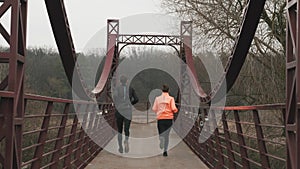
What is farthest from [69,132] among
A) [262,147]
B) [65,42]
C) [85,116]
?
[262,147]

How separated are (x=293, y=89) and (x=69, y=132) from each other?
5640 mm

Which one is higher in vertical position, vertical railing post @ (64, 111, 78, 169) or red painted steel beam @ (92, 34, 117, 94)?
red painted steel beam @ (92, 34, 117, 94)

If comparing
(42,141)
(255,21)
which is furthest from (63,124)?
(255,21)

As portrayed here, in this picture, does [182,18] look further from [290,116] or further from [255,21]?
[290,116]

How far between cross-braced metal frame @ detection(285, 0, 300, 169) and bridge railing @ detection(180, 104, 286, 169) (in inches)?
Result: 9.1

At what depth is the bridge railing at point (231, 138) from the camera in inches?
180

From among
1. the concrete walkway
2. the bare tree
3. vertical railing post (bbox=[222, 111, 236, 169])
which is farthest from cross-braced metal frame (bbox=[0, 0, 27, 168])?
the bare tree

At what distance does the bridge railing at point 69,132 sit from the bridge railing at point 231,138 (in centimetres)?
202

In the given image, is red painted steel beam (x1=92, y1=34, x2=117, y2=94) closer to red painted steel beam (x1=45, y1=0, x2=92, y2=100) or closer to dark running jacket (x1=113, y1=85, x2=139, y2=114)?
dark running jacket (x1=113, y1=85, x2=139, y2=114)

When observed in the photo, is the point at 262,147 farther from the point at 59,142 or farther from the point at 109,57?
the point at 109,57

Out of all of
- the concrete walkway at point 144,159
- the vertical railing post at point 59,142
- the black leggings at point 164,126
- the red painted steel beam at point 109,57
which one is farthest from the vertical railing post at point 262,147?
the red painted steel beam at point 109,57

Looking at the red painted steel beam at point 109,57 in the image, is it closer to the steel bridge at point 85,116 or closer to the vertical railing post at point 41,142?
the steel bridge at point 85,116

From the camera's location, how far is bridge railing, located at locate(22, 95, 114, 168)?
4.33 m

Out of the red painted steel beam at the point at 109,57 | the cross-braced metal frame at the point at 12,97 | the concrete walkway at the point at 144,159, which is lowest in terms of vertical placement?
the concrete walkway at the point at 144,159
